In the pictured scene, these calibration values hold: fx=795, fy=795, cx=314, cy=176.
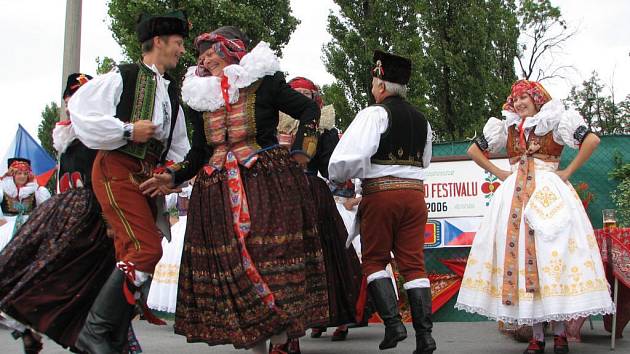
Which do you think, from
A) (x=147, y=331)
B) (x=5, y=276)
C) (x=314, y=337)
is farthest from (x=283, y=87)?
(x=147, y=331)

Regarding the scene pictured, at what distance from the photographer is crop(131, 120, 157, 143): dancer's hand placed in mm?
4172

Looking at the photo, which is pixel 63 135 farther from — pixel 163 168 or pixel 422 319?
pixel 422 319

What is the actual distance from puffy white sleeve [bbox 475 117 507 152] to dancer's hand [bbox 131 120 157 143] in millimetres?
2733

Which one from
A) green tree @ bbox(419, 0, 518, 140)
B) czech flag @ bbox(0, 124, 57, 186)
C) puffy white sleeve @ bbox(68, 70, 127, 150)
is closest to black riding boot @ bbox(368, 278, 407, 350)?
puffy white sleeve @ bbox(68, 70, 127, 150)

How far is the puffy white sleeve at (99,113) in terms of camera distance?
4129 millimetres

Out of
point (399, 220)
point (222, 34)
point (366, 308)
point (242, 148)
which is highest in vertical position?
point (222, 34)

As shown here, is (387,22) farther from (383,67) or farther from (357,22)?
(383,67)

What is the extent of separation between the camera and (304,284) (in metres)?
4.18

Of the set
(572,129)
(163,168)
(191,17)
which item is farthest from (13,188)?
(191,17)

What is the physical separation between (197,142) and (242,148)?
0.36 metres

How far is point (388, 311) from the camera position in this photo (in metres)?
4.72

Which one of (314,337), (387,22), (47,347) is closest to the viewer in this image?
(47,347)

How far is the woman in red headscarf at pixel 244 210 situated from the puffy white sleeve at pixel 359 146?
0.25 meters

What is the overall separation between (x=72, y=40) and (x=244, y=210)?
5.10 m
